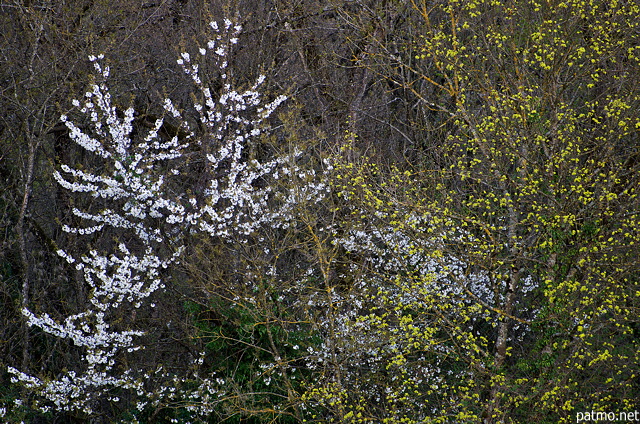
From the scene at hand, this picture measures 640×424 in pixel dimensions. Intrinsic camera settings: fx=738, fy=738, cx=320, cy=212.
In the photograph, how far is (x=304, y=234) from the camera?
9.44 m

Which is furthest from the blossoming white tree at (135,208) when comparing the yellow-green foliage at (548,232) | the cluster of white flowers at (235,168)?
the yellow-green foliage at (548,232)

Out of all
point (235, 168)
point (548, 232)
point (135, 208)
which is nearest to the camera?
point (548, 232)

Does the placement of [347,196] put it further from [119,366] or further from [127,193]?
[119,366]

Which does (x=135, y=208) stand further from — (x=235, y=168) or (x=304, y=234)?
(x=304, y=234)

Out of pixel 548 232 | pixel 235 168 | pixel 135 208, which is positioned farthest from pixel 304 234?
pixel 548 232

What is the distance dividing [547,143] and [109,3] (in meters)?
5.92

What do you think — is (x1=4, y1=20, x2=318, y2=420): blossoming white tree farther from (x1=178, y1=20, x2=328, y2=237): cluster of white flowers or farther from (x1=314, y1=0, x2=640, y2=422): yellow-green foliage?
(x1=314, y1=0, x2=640, y2=422): yellow-green foliage

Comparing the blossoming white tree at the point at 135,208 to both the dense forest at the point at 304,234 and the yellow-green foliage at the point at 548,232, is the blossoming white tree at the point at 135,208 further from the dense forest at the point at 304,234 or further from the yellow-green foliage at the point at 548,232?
the yellow-green foliage at the point at 548,232

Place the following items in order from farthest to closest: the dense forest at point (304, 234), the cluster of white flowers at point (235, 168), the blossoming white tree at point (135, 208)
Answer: the cluster of white flowers at point (235, 168) → the blossoming white tree at point (135, 208) → the dense forest at point (304, 234)

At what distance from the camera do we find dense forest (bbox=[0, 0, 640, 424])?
783cm

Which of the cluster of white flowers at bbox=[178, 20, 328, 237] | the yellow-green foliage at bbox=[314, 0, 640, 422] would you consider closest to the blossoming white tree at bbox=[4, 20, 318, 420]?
the cluster of white flowers at bbox=[178, 20, 328, 237]

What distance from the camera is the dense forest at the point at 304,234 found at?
7.83 meters

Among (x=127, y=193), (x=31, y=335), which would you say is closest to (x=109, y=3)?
(x=127, y=193)

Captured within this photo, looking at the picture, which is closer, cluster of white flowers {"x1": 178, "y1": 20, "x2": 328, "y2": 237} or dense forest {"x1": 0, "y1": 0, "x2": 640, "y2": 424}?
dense forest {"x1": 0, "y1": 0, "x2": 640, "y2": 424}
